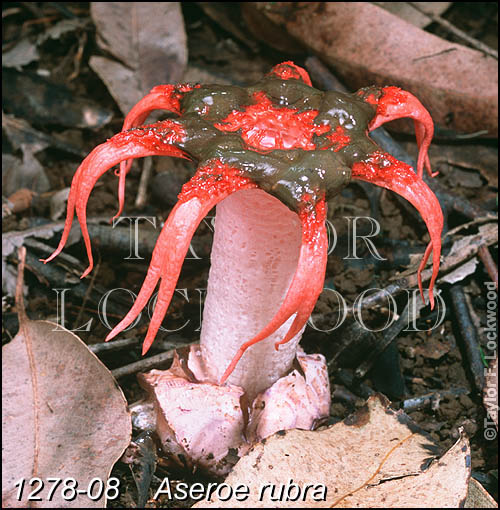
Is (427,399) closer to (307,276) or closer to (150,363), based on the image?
(150,363)

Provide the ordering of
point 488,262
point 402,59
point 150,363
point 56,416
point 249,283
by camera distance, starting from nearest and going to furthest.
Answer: point 249,283, point 56,416, point 150,363, point 488,262, point 402,59

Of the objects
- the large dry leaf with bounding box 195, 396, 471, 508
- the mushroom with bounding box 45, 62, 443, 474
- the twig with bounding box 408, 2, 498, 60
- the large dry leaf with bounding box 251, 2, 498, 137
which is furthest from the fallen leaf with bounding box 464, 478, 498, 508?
the twig with bounding box 408, 2, 498, 60

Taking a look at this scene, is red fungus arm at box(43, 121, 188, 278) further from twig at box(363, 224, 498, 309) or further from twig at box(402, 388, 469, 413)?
twig at box(402, 388, 469, 413)

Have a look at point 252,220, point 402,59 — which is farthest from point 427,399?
point 402,59

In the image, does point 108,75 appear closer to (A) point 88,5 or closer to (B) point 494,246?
(A) point 88,5

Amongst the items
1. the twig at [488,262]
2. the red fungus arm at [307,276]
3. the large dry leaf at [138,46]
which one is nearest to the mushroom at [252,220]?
the red fungus arm at [307,276]

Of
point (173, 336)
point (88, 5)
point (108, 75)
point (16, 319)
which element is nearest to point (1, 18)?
point (88, 5)

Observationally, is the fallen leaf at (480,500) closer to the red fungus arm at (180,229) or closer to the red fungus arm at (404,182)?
the red fungus arm at (404,182)
